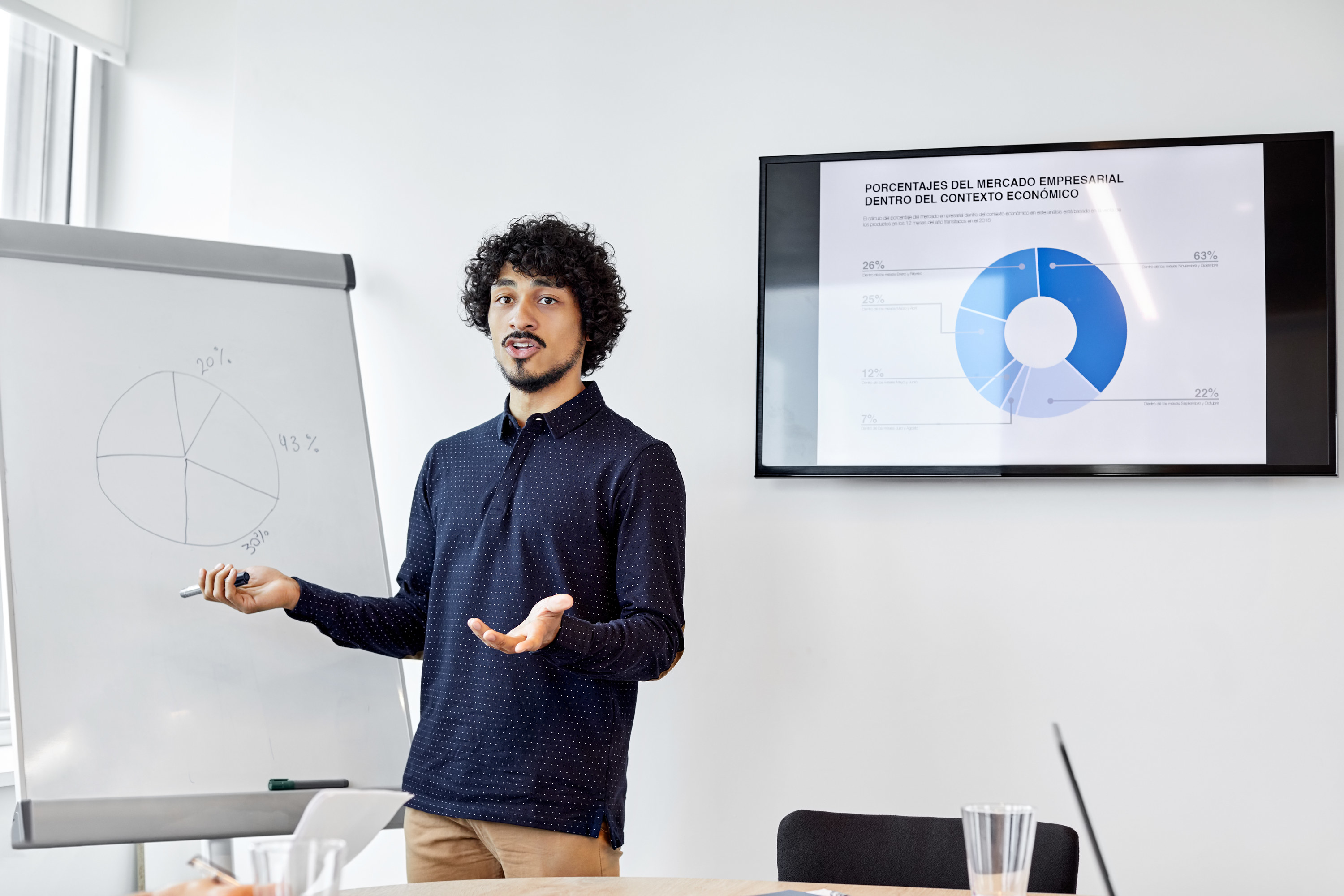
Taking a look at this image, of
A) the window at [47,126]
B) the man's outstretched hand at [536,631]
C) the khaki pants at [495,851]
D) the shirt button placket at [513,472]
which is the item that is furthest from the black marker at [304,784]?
the window at [47,126]

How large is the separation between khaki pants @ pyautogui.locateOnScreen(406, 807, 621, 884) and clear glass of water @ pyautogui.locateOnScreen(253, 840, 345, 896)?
0.98 m

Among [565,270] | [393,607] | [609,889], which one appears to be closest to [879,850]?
[609,889]

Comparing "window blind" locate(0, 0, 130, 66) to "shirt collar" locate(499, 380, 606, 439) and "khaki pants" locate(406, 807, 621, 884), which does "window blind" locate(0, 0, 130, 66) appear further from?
"khaki pants" locate(406, 807, 621, 884)

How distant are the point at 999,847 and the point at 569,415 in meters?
1.17

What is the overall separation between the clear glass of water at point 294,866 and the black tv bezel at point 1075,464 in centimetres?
159

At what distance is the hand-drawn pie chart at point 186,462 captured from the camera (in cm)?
203

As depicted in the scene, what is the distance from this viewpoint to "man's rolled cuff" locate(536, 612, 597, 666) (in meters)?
1.58

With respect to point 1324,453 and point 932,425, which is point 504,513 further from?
point 1324,453

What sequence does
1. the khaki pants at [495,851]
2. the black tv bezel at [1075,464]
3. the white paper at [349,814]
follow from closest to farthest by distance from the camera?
1. the white paper at [349,814]
2. the khaki pants at [495,851]
3. the black tv bezel at [1075,464]

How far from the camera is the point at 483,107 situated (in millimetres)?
2564

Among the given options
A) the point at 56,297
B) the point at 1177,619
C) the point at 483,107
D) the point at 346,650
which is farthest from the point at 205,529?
the point at 1177,619

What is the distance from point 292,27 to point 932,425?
1.82 m

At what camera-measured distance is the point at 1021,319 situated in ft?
7.37

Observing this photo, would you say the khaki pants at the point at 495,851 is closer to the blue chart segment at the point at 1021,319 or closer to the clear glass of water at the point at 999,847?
the clear glass of water at the point at 999,847
